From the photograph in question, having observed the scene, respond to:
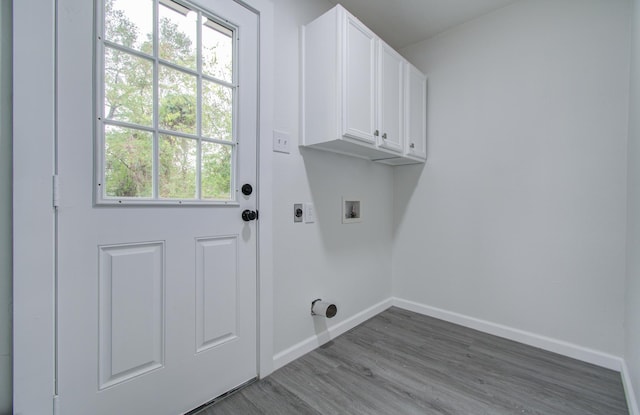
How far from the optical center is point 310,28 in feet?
5.81

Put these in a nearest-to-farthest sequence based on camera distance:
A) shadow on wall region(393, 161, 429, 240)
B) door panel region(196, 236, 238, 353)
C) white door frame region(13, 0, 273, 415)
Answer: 1. white door frame region(13, 0, 273, 415)
2. door panel region(196, 236, 238, 353)
3. shadow on wall region(393, 161, 429, 240)

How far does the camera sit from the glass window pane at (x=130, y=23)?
3.59ft

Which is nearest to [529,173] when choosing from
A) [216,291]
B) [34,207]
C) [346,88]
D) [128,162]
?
[346,88]

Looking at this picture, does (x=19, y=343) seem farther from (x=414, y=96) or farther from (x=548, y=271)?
(x=548, y=271)

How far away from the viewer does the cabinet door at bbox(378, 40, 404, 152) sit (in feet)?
6.34

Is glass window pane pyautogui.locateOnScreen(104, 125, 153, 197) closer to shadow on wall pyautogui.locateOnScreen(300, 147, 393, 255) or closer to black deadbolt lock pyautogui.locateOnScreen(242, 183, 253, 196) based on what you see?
black deadbolt lock pyautogui.locateOnScreen(242, 183, 253, 196)

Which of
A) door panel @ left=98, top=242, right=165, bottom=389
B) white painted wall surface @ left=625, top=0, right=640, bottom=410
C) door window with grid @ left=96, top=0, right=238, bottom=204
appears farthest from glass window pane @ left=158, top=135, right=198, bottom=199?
white painted wall surface @ left=625, top=0, right=640, bottom=410

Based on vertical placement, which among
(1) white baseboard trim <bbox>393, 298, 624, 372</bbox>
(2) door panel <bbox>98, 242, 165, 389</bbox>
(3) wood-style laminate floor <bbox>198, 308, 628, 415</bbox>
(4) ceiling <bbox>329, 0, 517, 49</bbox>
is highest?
(4) ceiling <bbox>329, 0, 517, 49</bbox>

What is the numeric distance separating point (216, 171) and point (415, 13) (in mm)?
2005

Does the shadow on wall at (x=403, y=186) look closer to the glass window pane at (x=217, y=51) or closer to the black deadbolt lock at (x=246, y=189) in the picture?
the black deadbolt lock at (x=246, y=189)

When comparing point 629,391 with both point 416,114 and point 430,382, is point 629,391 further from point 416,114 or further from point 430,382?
point 416,114

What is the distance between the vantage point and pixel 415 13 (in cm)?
216

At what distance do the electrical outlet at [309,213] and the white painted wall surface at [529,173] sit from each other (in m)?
1.17

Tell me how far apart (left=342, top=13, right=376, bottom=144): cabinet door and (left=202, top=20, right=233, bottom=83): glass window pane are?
0.65 m
